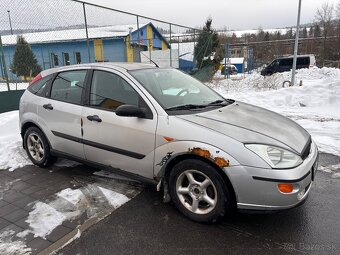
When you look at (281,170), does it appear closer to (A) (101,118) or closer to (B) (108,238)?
(B) (108,238)

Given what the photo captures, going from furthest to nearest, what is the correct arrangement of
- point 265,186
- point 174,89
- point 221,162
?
point 174,89 → point 221,162 → point 265,186

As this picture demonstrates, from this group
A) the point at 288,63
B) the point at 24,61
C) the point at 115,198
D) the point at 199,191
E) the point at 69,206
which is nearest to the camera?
the point at 199,191

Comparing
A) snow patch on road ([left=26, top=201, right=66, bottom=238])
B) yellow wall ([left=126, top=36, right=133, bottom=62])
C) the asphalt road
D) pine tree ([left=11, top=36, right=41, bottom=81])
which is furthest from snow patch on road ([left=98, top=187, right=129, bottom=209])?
yellow wall ([left=126, top=36, right=133, bottom=62])

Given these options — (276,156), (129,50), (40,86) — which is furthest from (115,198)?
(129,50)

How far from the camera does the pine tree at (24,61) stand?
1197 cm

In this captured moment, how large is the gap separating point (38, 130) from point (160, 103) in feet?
7.54

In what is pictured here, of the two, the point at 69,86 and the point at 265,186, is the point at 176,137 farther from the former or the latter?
the point at 69,86

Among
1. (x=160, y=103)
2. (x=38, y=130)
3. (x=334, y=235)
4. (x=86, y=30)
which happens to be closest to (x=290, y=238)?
(x=334, y=235)

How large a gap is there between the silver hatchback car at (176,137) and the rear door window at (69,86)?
15mm

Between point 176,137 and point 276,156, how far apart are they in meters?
0.98

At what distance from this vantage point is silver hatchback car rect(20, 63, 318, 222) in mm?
2734

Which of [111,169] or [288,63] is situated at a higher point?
[111,169]

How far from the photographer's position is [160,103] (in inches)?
132

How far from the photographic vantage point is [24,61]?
1294 cm
